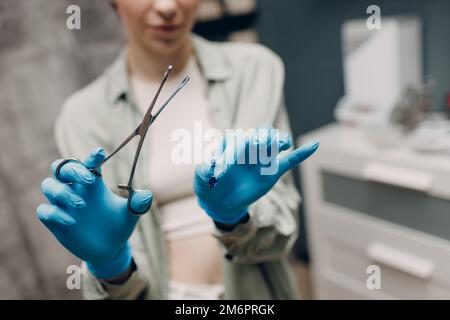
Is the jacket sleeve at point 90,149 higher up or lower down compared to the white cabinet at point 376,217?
higher up

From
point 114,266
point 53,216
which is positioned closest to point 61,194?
point 53,216

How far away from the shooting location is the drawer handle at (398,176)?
3.07 feet

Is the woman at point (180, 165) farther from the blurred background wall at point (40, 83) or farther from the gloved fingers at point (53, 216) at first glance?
the blurred background wall at point (40, 83)

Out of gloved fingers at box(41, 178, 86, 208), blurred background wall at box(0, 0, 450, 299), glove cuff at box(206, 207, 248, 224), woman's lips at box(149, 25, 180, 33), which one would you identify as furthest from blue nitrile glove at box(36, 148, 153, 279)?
blurred background wall at box(0, 0, 450, 299)

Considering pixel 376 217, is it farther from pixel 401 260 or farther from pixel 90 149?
pixel 90 149

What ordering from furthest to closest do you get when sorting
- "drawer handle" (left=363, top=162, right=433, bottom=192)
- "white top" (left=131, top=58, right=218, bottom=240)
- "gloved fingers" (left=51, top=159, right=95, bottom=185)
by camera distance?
"drawer handle" (left=363, top=162, right=433, bottom=192) → "white top" (left=131, top=58, right=218, bottom=240) → "gloved fingers" (left=51, top=159, right=95, bottom=185)

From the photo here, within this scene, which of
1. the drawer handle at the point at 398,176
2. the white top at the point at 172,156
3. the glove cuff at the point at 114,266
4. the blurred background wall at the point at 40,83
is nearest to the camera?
the glove cuff at the point at 114,266

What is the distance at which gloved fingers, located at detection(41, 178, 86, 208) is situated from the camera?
1.55 ft

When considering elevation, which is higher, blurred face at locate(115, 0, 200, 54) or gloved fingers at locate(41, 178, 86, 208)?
blurred face at locate(115, 0, 200, 54)

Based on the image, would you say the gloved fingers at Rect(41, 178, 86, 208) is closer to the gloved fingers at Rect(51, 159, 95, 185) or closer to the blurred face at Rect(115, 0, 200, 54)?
the gloved fingers at Rect(51, 159, 95, 185)

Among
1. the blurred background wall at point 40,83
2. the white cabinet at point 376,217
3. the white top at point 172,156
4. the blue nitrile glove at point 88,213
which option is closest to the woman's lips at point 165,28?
the white top at point 172,156

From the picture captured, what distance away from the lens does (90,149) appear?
729 millimetres

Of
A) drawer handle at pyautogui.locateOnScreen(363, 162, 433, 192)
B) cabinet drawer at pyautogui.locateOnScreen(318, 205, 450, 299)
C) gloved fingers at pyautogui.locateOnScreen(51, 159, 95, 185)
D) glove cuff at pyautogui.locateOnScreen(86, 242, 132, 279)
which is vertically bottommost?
cabinet drawer at pyautogui.locateOnScreen(318, 205, 450, 299)

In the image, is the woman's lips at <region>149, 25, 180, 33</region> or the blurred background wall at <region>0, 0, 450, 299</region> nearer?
the woman's lips at <region>149, 25, 180, 33</region>
